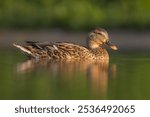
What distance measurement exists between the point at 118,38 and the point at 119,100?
7.43 meters

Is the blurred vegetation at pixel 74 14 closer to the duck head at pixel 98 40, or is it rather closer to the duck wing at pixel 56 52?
the duck head at pixel 98 40

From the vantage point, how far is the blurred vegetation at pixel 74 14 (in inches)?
779

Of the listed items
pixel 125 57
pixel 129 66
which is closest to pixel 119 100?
pixel 129 66

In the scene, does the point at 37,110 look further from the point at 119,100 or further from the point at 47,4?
the point at 47,4

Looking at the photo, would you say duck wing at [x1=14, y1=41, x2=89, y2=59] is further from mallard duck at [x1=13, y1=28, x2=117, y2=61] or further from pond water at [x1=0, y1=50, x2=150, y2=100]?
pond water at [x1=0, y1=50, x2=150, y2=100]

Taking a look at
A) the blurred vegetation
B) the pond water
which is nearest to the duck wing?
the pond water

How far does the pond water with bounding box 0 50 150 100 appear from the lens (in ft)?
38.7

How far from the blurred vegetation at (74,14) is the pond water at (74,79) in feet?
16.1

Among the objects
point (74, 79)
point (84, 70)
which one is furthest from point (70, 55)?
point (74, 79)

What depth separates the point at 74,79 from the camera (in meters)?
12.6

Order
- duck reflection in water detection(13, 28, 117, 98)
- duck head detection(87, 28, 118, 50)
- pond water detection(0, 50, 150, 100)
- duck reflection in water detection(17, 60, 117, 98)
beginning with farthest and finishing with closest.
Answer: duck head detection(87, 28, 118, 50) → duck reflection in water detection(13, 28, 117, 98) → duck reflection in water detection(17, 60, 117, 98) → pond water detection(0, 50, 150, 100)

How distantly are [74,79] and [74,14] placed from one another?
7.72m

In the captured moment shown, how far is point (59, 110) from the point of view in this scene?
11273mm

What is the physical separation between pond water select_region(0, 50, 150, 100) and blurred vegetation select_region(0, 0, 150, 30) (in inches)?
194
